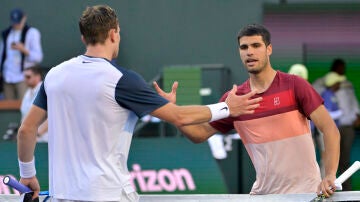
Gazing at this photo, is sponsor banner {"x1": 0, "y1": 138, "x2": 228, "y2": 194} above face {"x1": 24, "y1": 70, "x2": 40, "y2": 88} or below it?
below

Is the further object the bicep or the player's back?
the bicep

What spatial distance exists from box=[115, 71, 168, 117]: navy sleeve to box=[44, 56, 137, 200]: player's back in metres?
0.03

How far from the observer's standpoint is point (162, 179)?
13406 mm

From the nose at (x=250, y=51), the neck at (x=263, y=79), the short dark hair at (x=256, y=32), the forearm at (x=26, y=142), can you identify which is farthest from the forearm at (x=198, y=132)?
the forearm at (x=26, y=142)

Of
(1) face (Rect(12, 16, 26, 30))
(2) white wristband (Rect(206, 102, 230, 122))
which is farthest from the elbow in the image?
(1) face (Rect(12, 16, 26, 30))

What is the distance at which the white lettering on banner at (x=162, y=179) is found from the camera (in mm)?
13328

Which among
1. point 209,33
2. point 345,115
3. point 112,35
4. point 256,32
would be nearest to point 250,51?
point 256,32

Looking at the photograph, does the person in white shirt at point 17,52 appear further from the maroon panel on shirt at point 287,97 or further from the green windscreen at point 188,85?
the maroon panel on shirt at point 287,97

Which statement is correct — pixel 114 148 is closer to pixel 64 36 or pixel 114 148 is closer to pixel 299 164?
pixel 299 164

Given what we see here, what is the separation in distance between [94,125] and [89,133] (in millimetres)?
53

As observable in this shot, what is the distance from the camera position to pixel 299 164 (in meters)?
6.95

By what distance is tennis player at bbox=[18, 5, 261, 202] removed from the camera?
562 centimetres

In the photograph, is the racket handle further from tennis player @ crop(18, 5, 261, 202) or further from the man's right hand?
tennis player @ crop(18, 5, 261, 202)

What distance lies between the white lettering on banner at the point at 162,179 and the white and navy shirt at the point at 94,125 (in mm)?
7608
